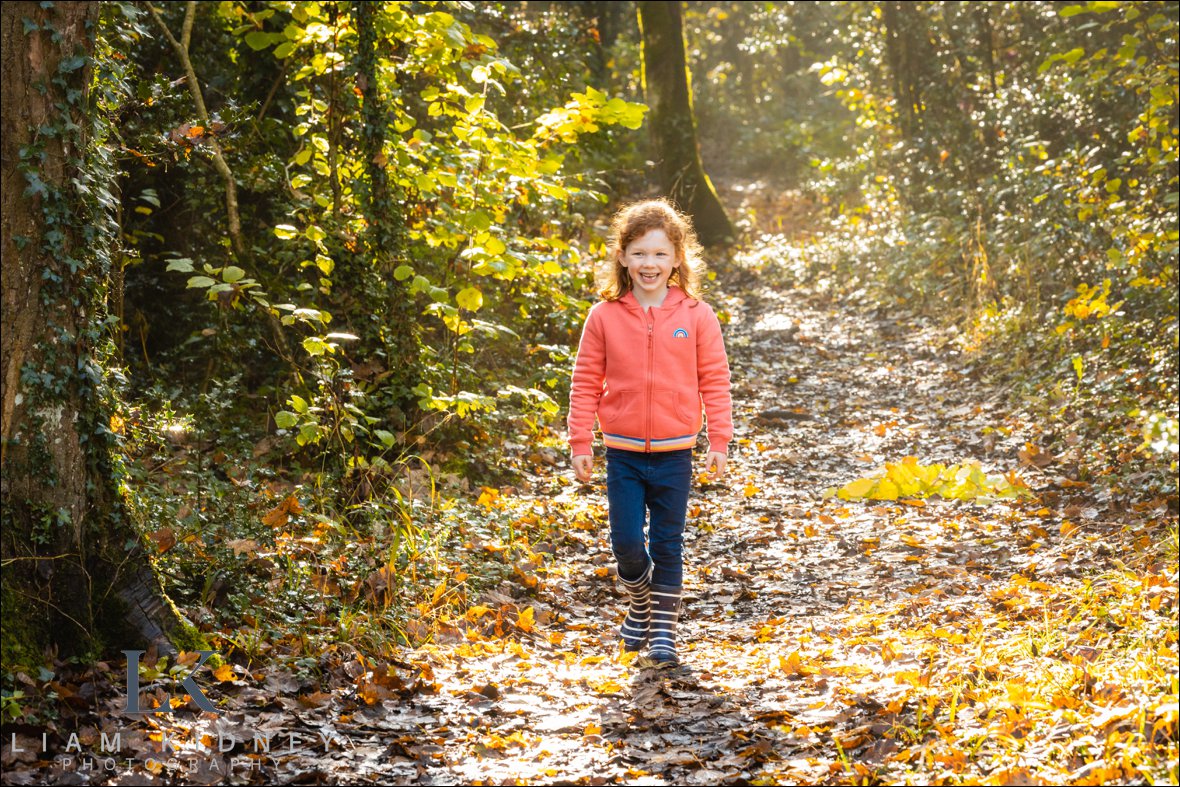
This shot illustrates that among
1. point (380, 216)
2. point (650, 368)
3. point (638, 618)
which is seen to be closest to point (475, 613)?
point (638, 618)

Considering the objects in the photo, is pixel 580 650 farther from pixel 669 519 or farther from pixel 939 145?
pixel 939 145

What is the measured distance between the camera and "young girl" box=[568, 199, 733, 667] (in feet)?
15.7

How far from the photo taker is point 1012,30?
47.8ft

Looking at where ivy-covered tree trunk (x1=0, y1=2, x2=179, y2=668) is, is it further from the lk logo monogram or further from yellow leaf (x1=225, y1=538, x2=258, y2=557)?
yellow leaf (x1=225, y1=538, x2=258, y2=557)

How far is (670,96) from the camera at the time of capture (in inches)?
614

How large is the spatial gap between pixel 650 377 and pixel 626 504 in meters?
0.60

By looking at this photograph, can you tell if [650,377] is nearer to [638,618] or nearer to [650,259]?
[650,259]

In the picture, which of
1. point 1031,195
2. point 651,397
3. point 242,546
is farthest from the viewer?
point 1031,195

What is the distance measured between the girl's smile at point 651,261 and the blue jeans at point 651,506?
73 cm

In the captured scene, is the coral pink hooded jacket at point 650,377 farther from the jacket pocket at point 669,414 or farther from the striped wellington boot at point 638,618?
the striped wellington boot at point 638,618

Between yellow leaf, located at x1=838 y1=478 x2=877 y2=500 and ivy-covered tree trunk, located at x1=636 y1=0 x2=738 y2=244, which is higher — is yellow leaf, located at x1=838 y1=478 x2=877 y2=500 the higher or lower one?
the lower one

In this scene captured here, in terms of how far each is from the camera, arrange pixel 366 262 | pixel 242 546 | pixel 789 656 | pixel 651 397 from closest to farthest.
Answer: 1. pixel 789 656
2. pixel 651 397
3. pixel 242 546
4. pixel 366 262

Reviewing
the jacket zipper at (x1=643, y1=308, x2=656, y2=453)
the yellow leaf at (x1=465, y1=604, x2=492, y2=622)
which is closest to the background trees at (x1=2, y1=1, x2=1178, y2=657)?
the yellow leaf at (x1=465, y1=604, x2=492, y2=622)

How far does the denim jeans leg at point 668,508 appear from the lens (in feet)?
15.9
